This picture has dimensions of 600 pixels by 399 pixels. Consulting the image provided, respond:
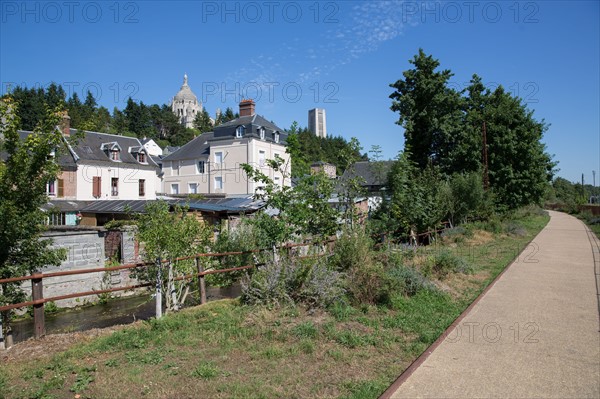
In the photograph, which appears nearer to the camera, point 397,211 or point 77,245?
point 77,245

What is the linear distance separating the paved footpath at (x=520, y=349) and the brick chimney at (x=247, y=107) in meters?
37.3

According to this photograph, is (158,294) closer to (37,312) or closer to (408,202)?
(37,312)

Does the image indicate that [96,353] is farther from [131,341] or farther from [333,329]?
[333,329]

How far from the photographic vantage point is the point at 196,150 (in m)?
45.3

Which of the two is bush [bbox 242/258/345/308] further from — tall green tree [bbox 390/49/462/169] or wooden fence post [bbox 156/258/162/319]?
tall green tree [bbox 390/49/462/169]

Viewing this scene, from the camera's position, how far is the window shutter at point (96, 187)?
3444 centimetres

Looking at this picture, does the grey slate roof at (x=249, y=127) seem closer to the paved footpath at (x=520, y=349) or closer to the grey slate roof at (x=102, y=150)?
the grey slate roof at (x=102, y=150)

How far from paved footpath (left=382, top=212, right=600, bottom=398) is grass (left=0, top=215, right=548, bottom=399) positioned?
331mm

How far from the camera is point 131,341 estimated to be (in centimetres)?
533

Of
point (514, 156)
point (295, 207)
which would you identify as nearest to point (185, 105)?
point (514, 156)

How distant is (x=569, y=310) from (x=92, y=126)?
360 inches

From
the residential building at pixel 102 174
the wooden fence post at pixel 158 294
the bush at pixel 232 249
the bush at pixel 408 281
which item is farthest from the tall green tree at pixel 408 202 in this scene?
the residential building at pixel 102 174

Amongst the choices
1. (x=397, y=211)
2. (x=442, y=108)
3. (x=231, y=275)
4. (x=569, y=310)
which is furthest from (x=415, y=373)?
(x=442, y=108)

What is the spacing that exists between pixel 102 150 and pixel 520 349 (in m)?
38.8
